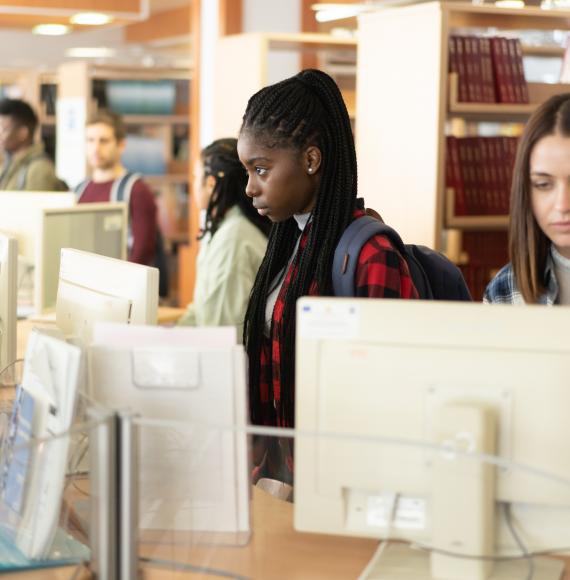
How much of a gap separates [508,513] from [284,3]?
4.80 metres

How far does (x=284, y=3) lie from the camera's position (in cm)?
604

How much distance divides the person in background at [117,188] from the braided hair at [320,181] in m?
3.34

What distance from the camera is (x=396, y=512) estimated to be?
1620 millimetres

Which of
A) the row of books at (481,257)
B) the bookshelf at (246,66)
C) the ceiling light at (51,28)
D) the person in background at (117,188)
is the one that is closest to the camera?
the row of books at (481,257)

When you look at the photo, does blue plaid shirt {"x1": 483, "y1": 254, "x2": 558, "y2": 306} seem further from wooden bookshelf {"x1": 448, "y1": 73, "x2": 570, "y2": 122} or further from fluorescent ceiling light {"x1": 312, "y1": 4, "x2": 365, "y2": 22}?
fluorescent ceiling light {"x1": 312, "y1": 4, "x2": 365, "y2": 22}

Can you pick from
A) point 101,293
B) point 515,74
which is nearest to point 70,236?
point 515,74

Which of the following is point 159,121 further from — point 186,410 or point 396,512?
point 396,512

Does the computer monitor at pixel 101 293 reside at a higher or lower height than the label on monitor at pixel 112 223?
lower

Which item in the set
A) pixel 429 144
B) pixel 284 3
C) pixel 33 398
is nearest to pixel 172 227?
pixel 284 3

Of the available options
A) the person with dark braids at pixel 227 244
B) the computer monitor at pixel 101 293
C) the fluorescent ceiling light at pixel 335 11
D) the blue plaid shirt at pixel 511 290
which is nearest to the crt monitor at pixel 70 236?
the person with dark braids at pixel 227 244

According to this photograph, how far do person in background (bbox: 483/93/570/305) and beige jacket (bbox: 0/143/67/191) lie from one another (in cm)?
393

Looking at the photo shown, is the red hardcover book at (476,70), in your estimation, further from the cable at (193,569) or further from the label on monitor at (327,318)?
the cable at (193,569)

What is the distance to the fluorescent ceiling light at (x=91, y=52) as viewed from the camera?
40.6 ft

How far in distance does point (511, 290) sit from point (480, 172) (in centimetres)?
206
